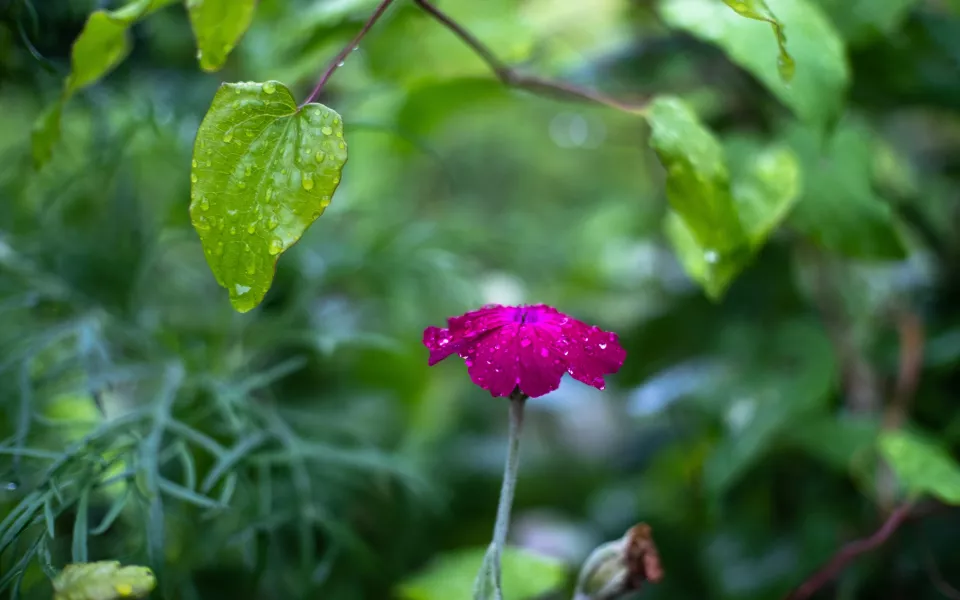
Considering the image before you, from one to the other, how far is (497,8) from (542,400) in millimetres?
608

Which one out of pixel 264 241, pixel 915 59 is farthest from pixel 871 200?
pixel 264 241

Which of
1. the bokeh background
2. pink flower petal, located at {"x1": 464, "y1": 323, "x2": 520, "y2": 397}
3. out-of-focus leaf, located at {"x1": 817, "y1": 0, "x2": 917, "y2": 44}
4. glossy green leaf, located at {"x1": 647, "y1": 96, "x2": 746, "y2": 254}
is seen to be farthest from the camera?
out-of-focus leaf, located at {"x1": 817, "y1": 0, "x2": 917, "y2": 44}

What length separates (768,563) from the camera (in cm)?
82

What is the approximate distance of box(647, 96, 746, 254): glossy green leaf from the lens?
1.60 ft

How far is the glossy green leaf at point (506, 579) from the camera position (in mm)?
574

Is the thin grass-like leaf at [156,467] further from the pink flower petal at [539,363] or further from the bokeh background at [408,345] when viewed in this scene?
the pink flower petal at [539,363]

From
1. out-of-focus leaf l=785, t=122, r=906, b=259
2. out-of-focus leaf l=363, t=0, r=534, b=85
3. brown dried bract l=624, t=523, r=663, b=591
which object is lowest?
brown dried bract l=624, t=523, r=663, b=591

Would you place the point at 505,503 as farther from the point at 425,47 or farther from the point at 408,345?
the point at 408,345

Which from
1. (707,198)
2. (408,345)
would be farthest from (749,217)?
(408,345)

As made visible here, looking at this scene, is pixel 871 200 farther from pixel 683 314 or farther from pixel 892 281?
pixel 892 281

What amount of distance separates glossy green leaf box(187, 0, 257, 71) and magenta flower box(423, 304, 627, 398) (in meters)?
0.20

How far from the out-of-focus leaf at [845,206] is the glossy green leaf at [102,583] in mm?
599

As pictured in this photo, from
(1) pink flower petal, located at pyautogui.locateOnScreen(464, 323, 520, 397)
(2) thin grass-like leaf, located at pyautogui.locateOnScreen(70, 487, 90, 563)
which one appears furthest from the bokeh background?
(1) pink flower petal, located at pyautogui.locateOnScreen(464, 323, 520, 397)

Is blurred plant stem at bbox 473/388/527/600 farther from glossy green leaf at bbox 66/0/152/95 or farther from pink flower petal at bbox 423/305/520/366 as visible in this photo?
glossy green leaf at bbox 66/0/152/95
